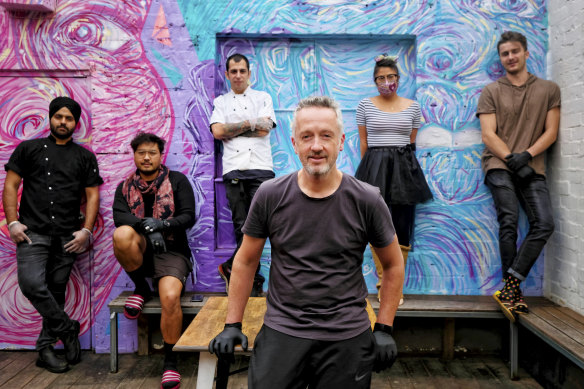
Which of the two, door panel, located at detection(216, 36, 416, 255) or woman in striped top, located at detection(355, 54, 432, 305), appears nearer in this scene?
woman in striped top, located at detection(355, 54, 432, 305)

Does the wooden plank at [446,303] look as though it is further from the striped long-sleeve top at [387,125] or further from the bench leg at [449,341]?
the striped long-sleeve top at [387,125]

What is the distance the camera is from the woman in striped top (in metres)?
3.58

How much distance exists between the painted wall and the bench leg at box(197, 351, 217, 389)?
5.70 ft

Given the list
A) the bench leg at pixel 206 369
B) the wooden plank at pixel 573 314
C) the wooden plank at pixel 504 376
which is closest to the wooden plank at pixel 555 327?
the wooden plank at pixel 573 314

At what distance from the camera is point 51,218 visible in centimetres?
361

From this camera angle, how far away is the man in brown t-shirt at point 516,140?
3.50m

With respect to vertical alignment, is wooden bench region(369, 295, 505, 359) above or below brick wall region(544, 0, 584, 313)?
below

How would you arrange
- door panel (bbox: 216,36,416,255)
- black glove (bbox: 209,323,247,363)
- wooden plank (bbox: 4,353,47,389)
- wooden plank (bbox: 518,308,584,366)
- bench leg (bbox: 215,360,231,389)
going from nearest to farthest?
black glove (bbox: 209,323,247,363) < bench leg (bbox: 215,360,231,389) < wooden plank (bbox: 518,308,584,366) < wooden plank (bbox: 4,353,47,389) < door panel (bbox: 216,36,416,255)

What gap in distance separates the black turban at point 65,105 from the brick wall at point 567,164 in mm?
4118

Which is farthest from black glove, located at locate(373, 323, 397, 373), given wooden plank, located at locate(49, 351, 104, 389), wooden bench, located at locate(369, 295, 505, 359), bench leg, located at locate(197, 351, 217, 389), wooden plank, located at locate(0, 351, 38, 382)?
wooden plank, located at locate(0, 351, 38, 382)

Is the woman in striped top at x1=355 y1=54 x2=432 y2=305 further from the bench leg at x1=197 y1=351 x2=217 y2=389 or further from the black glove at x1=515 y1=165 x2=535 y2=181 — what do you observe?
the bench leg at x1=197 y1=351 x2=217 y2=389

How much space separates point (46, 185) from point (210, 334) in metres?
2.20

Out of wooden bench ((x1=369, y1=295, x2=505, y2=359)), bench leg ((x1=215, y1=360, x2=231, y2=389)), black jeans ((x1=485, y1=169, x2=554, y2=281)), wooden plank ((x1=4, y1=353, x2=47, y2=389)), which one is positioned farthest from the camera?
wooden bench ((x1=369, y1=295, x2=505, y2=359))

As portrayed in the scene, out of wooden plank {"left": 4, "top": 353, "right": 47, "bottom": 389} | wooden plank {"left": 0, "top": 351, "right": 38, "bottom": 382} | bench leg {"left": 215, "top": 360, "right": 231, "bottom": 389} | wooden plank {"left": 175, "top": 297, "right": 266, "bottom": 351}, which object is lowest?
wooden plank {"left": 0, "top": 351, "right": 38, "bottom": 382}
